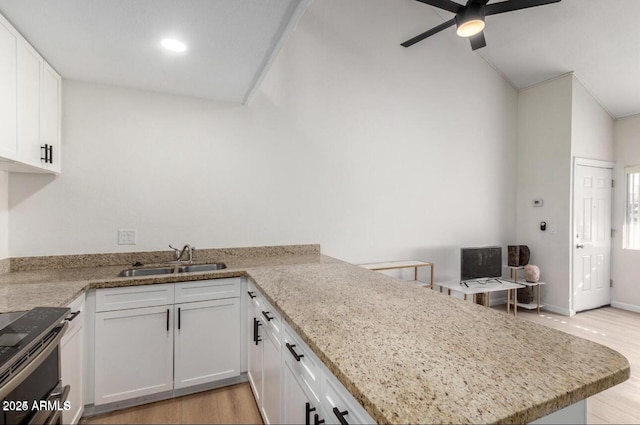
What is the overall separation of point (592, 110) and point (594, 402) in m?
3.68

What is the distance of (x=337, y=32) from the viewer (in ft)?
11.7

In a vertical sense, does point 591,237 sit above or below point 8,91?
below

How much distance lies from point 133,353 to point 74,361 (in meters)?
0.33

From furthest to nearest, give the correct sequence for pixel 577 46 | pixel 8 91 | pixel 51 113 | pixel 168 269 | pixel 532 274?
pixel 532 274, pixel 577 46, pixel 168 269, pixel 51 113, pixel 8 91

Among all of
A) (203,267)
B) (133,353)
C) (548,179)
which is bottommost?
(133,353)

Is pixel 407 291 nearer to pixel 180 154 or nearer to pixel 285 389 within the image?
pixel 285 389

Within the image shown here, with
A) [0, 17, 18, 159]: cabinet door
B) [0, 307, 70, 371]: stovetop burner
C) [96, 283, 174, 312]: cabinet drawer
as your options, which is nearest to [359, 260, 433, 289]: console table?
[96, 283, 174, 312]: cabinet drawer

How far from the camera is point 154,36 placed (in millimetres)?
1832

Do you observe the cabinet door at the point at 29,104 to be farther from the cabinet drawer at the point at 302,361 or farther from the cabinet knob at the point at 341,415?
the cabinet knob at the point at 341,415

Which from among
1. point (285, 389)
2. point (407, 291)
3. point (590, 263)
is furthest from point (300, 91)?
point (590, 263)

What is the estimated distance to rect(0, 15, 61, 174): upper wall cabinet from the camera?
1731mm

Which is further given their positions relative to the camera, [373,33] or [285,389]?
[373,33]

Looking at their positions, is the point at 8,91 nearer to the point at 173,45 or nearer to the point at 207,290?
the point at 173,45

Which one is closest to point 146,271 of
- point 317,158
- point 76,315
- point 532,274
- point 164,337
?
point 164,337
